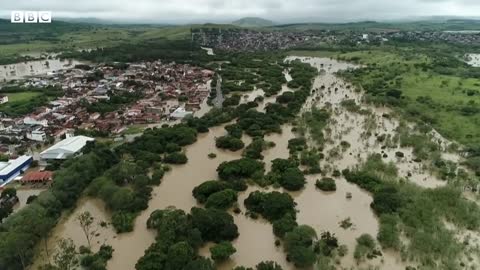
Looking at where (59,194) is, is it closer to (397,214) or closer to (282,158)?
(282,158)

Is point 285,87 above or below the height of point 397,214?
above

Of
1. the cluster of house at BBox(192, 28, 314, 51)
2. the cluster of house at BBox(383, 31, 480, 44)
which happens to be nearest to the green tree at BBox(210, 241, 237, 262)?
the cluster of house at BBox(192, 28, 314, 51)

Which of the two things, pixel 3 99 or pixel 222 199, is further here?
pixel 3 99

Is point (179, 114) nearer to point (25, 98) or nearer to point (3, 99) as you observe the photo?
point (25, 98)

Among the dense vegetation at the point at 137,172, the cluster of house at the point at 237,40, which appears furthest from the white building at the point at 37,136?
the cluster of house at the point at 237,40

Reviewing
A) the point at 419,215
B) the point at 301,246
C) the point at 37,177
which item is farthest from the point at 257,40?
the point at 301,246

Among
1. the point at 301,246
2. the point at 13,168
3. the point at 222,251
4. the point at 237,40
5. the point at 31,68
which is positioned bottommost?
the point at 222,251

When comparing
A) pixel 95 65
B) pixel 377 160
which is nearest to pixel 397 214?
pixel 377 160
